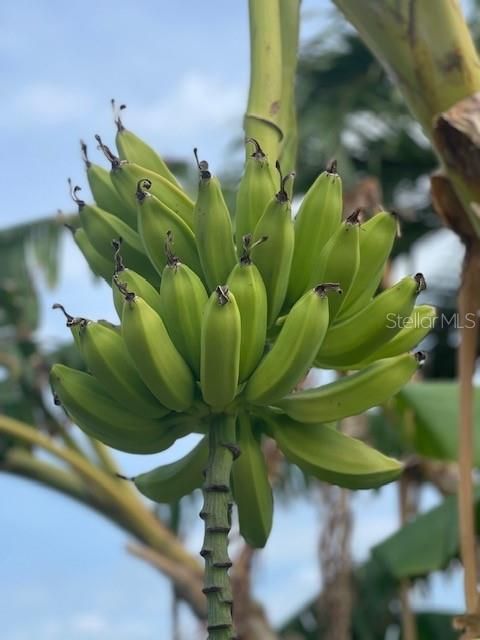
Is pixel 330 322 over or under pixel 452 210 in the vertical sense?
under

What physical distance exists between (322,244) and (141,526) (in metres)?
1.91

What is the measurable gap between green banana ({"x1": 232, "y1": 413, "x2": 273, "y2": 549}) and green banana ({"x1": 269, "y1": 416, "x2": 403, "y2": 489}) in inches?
1.0

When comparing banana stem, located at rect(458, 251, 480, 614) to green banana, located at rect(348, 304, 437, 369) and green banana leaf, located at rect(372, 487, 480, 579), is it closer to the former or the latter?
green banana, located at rect(348, 304, 437, 369)

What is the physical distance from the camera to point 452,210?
1242 mm

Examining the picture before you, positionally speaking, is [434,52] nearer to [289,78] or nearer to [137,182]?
[289,78]

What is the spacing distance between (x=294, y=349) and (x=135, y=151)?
0.93 ft

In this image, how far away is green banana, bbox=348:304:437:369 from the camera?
82cm

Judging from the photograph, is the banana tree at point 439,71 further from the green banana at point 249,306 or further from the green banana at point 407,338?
the green banana at point 249,306

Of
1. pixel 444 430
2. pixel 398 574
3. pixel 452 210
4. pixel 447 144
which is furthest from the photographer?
pixel 398 574

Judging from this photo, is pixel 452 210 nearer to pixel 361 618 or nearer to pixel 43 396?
pixel 43 396

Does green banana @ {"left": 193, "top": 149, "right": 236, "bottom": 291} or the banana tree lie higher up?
the banana tree

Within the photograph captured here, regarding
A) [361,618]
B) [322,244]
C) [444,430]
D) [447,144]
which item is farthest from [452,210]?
[361,618]

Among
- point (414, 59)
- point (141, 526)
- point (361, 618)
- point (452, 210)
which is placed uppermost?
point (414, 59)

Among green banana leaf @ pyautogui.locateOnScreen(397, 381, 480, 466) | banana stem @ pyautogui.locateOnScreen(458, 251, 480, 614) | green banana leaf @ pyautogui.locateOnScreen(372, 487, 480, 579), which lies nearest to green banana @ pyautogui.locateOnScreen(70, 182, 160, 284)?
banana stem @ pyautogui.locateOnScreen(458, 251, 480, 614)
